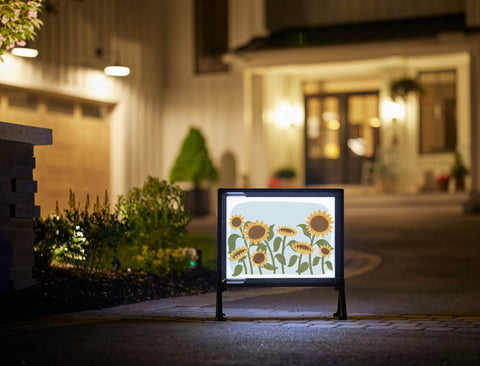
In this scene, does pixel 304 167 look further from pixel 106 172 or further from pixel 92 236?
pixel 92 236

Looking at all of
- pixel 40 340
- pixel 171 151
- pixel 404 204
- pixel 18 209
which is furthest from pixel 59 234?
pixel 171 151

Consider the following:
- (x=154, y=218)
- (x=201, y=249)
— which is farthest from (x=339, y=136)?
(x=154, y=218)

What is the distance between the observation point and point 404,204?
719 inches

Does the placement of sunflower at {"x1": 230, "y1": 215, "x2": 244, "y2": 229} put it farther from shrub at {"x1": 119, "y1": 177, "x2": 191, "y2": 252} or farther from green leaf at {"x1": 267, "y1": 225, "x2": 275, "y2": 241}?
shrub at {"x1": 119, "y1": 177, "x2": 191, "y2": 252}

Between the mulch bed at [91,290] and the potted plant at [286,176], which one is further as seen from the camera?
the potted plant at [286,176]

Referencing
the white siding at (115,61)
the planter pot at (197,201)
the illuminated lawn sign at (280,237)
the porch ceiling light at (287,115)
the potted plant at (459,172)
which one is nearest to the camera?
the illuminated lawn sign at (280,237)

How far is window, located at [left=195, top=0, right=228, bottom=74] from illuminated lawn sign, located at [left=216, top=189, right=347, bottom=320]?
16.1 m

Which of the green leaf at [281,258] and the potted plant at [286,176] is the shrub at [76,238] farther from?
the potted plant at [286,176]

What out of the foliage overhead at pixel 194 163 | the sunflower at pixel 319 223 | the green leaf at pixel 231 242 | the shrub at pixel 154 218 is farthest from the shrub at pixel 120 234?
the foliage overhead at pixel 194 163

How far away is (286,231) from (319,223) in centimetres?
30

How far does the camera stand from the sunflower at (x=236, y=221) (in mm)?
6793

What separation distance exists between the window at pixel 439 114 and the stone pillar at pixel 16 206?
15.0 meters

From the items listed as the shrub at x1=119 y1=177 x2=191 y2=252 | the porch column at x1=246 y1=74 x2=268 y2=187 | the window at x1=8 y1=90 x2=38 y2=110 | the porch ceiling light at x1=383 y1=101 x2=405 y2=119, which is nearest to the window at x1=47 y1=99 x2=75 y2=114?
the window at x1=8 y1=90 x2=38 y2=110

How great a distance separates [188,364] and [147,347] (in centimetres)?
61
